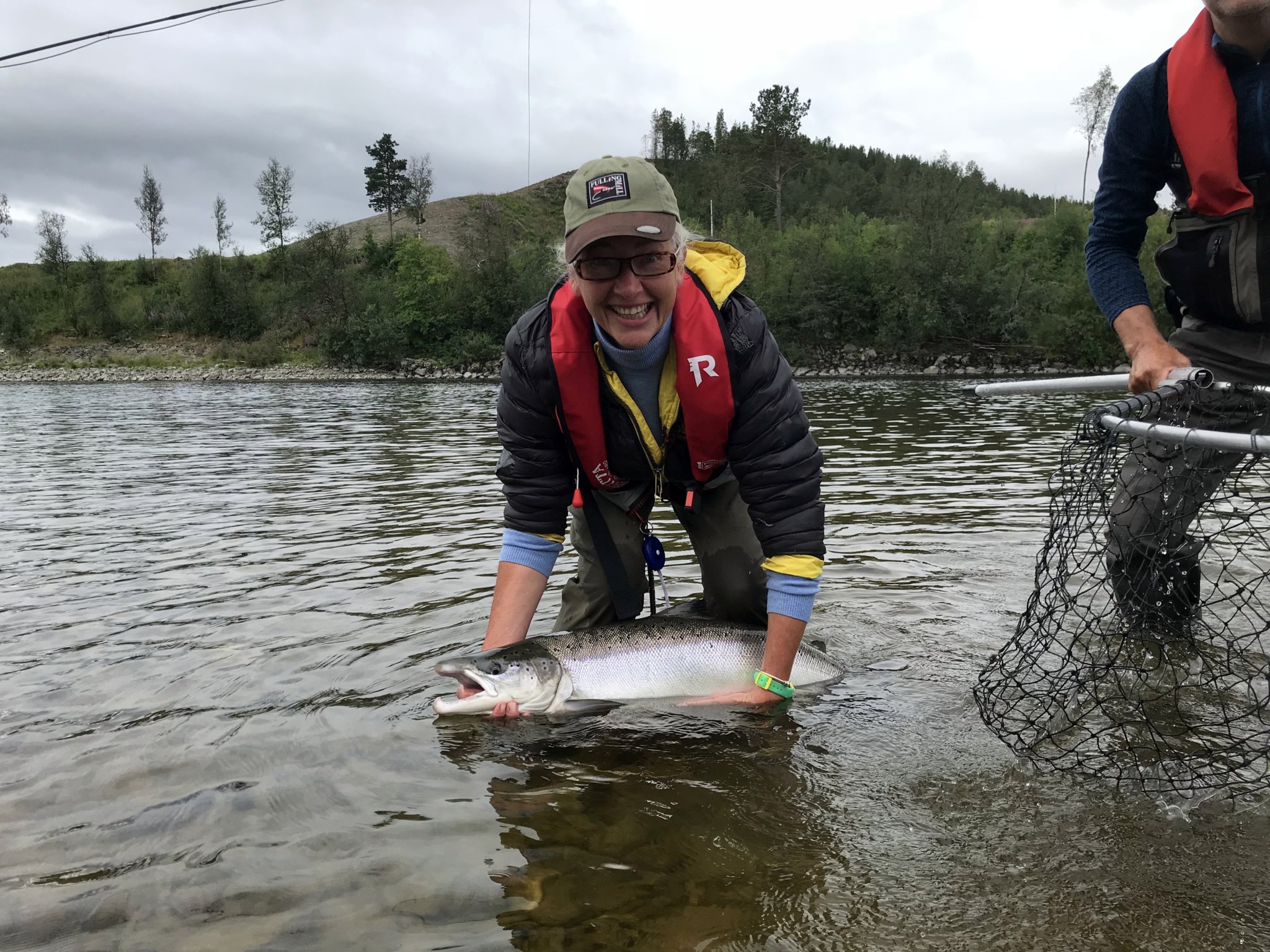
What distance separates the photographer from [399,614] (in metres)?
6.04

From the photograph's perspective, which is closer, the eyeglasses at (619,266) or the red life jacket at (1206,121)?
the eyeglasses at (619,266)

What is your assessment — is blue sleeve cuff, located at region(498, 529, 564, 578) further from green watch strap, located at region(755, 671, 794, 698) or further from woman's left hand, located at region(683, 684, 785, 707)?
green watch strap, located at region(755, 671, 794, 698)

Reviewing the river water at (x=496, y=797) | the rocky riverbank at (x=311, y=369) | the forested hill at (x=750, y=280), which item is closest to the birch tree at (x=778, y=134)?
the forested hill at (x=750, y=280)

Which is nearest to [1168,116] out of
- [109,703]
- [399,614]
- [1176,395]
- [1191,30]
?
[1191,30]

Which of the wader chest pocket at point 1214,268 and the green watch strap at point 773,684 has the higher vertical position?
the wader chest pocket at point 1214,268

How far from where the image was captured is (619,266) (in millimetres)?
3641

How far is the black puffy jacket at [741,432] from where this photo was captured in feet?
13.3

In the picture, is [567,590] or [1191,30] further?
[567,590]

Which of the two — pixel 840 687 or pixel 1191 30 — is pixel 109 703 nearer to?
pixel 840 687

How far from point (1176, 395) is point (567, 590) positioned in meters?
3.04

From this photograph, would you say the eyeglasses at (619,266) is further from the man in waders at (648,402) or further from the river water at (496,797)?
the river water at (496,797)

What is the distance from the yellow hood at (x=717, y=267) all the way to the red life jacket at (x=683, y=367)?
0.04 meters

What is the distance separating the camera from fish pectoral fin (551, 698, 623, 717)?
409 centimetres

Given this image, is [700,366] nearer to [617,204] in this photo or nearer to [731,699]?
[617,204]
